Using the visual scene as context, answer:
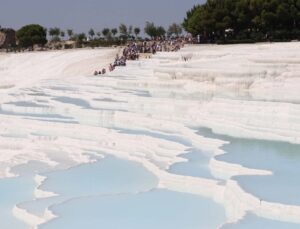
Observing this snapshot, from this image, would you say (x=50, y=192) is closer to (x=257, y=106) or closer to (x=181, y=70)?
(x=257, y=106)

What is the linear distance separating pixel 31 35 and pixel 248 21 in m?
20.1

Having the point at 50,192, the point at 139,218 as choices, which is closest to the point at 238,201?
the point at 139,218

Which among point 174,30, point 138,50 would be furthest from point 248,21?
point 174,30

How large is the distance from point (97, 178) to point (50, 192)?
2.38 ft

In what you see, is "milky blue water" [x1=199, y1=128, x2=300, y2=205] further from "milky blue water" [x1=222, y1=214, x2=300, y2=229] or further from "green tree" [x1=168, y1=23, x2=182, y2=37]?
"green tree" [x1=168, y1=23, x2=182, y2=37]

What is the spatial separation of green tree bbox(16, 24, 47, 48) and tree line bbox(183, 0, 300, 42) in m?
16.0

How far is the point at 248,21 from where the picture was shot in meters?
30.3

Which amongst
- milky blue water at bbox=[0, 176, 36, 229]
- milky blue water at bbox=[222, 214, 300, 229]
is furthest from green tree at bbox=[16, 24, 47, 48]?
milky blue water at bbox=[222, 214, 300, 229]

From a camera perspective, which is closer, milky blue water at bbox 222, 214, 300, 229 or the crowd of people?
milky blue water at bbox 222, 214, 300, 229

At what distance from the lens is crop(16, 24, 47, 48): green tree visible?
45156mm

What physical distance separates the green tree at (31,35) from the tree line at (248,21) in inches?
630

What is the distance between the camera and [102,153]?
9.34 metres

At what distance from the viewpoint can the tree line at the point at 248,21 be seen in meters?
28.8

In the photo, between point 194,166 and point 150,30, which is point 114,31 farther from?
point 194,166
